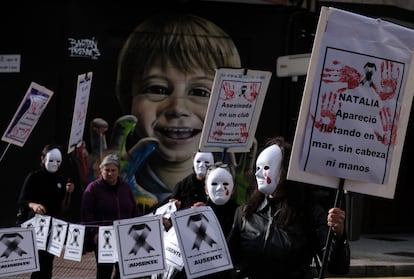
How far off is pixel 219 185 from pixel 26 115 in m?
4.56

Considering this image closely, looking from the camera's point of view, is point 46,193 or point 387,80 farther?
point 46,193

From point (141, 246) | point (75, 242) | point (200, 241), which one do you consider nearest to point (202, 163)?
point (75, 242)

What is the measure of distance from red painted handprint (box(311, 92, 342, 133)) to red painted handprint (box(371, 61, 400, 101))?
0.75ft

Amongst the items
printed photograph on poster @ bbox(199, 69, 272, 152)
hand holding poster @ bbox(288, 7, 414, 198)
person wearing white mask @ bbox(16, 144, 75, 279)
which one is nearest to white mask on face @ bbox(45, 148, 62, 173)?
person wearing white mask @ bbox(16, 144, 75, 279)

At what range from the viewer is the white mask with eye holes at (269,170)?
501 cm

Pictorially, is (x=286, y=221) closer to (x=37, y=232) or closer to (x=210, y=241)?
(x=210, y=241)

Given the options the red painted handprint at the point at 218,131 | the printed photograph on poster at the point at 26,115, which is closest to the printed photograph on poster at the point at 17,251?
the red painted handprint at the point at 218,131

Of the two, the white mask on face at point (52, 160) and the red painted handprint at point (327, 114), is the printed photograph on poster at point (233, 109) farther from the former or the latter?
the red painted handprint at point (327, 114)

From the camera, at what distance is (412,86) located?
4977 mm

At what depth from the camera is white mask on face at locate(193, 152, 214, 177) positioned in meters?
→ 9.71

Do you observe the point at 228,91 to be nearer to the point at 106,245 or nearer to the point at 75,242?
the point at 106,245

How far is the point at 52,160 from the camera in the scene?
10.6 metres

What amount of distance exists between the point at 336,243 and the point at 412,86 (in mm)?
894

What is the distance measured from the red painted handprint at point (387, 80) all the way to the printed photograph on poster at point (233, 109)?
4.08 metres
